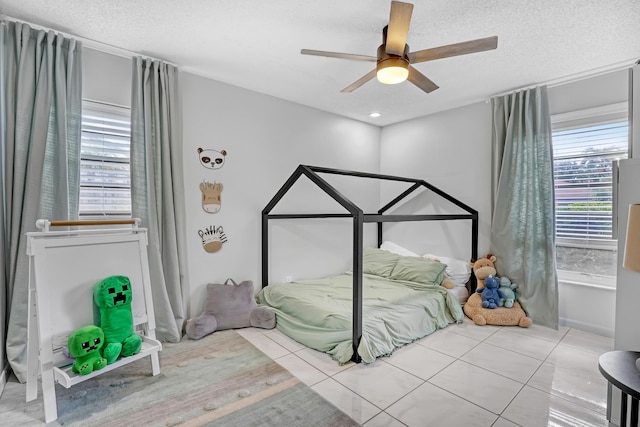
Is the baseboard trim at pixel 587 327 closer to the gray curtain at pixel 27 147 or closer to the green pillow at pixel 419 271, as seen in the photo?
the green pillow at pixel 419 271

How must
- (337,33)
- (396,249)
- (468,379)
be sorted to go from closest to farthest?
(468,379), (337,33), (396,249)

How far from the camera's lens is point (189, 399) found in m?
1.79

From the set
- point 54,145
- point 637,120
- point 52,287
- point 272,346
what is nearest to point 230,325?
point 272,346

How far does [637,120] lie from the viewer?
155cm

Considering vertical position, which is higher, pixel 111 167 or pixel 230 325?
pixel 111 167

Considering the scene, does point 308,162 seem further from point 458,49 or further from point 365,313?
point 458,49

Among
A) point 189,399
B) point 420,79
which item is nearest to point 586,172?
point 420,79

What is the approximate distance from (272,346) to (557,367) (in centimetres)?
212

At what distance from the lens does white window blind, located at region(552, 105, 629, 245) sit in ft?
8.89

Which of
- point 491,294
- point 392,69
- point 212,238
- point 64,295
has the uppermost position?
point 392,69

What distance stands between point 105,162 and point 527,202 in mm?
3851

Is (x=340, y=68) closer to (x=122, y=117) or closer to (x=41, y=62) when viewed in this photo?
(x=122, y=117)

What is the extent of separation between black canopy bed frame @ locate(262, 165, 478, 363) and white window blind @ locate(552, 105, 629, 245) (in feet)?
2.70

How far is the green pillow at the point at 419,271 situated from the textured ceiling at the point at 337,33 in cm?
186
